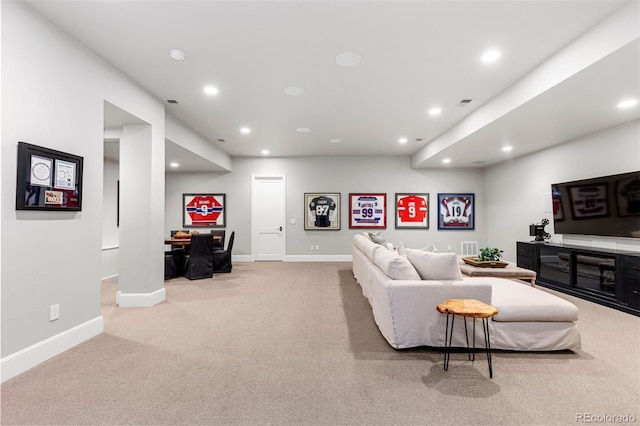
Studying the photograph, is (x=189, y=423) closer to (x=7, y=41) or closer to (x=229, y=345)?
(x=229, y=345)

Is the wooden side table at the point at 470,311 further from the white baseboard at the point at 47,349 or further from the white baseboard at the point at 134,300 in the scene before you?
the white baseboard at the point at 134,300

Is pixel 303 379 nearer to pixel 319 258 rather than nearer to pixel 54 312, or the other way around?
pixel 54 312

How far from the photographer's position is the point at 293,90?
387 cm

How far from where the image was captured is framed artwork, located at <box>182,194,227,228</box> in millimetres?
8008

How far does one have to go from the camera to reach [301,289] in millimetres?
4848

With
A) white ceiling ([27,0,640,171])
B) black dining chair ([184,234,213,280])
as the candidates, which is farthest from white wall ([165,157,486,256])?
white ceiling ([27,0,640,171])

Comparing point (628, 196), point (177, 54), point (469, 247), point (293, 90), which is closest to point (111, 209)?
point (177, 54)

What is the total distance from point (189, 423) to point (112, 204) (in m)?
6.59

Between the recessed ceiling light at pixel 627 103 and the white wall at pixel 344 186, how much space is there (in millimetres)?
4442

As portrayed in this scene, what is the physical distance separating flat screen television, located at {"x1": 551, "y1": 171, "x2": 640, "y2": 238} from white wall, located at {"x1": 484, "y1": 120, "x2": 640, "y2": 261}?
18cm

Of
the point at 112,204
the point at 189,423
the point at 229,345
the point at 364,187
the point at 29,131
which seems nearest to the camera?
the point at 189,423

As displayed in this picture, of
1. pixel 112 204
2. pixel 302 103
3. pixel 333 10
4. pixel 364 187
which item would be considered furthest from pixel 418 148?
pixel 112 204

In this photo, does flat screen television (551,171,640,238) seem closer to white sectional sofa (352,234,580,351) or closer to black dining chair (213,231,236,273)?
white sectional sofa (352,234,580,351)

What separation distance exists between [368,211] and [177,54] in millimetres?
5932
